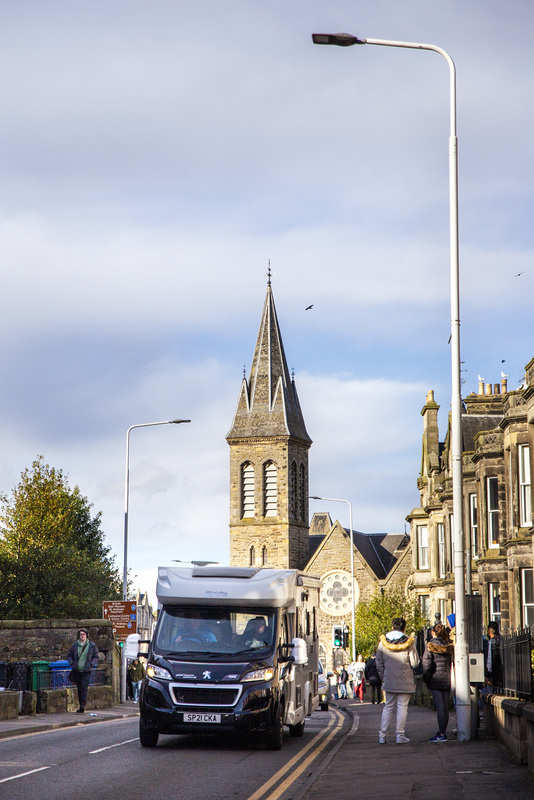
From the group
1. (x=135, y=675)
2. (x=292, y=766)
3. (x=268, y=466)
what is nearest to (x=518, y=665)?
(x=292, y=766)

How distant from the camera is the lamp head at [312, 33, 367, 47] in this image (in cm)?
1552

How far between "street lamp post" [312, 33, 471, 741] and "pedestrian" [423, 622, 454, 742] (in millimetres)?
315

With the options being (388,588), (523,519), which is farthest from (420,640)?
(388,588)

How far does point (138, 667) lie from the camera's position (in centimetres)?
3884

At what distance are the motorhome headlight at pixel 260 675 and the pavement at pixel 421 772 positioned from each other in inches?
51.3

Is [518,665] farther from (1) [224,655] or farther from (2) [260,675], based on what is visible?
(1) [224,655]

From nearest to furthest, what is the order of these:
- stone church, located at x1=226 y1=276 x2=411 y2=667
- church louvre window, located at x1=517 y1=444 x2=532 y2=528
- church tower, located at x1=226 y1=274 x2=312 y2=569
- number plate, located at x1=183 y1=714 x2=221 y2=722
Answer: number plate, located at x1=183 y1=714 x2=221 y2=722 < church louvre window, located at x1=517 y1=444 x2=532 y2=528 < stone church, located at x1=226 y1=276 x2=411 y2=667 < church tower, located at x1=226 y1=274 x2=312 y2=569

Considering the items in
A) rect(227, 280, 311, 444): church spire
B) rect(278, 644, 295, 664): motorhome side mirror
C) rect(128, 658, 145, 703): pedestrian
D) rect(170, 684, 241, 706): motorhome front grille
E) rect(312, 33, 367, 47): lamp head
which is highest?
rect(227, 280, 311, 444): church spire

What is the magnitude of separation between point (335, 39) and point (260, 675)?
8877 mm

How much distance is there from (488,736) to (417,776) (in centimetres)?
489

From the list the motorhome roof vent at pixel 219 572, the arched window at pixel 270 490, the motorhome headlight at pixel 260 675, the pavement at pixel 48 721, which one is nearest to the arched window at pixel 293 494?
the arched window at pixel 270 490

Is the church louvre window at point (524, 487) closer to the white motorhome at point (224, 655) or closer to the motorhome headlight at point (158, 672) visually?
the white motorhome at point (224, 655)

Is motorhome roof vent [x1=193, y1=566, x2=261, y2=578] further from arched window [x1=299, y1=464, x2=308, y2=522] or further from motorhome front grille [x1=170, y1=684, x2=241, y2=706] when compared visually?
arched window [x1=299, y1=464, x2=308, y2=522]

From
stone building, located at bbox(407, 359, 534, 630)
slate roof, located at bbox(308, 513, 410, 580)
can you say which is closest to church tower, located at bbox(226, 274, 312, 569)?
slate roof, located at bbox(308, 513, 410, 580)
